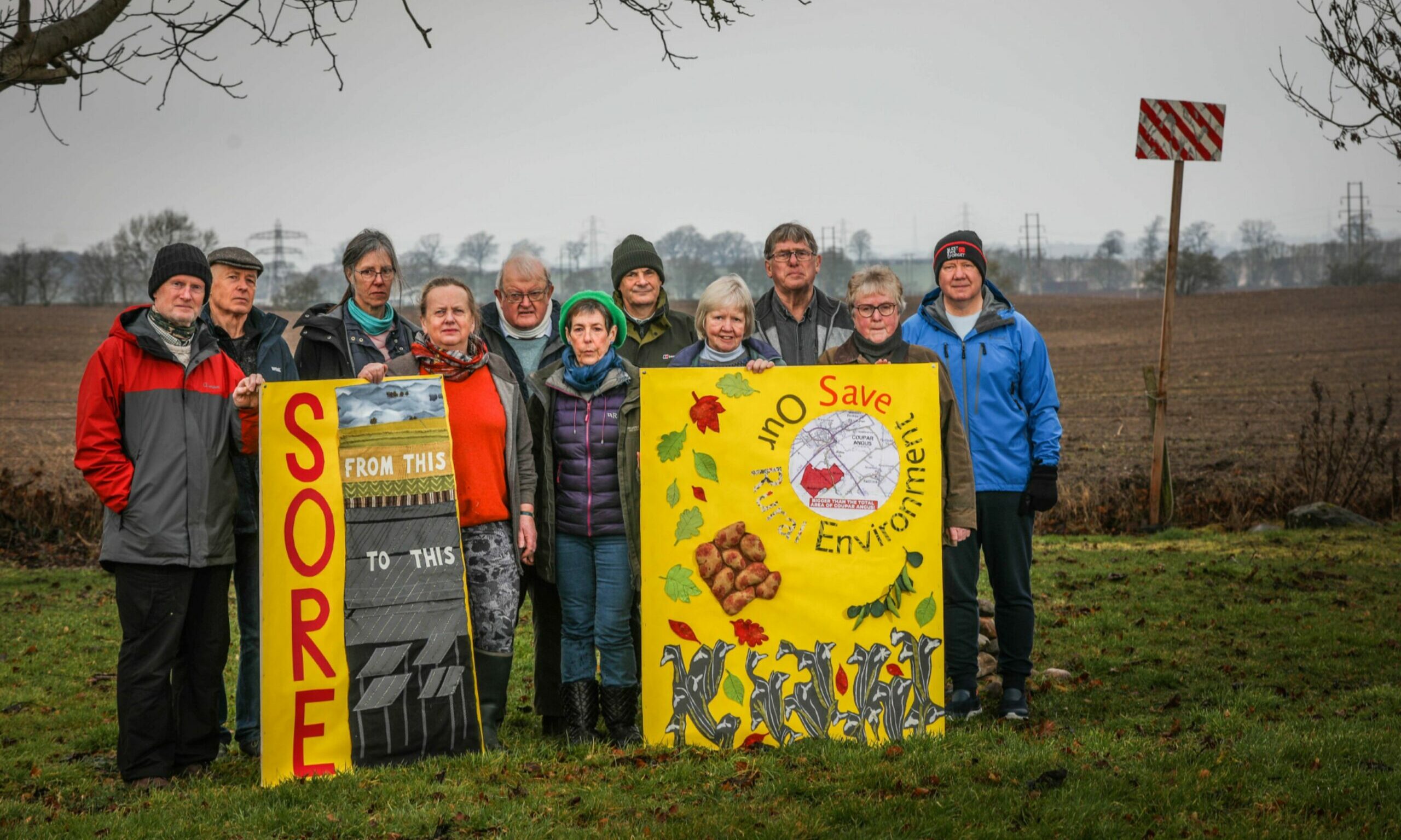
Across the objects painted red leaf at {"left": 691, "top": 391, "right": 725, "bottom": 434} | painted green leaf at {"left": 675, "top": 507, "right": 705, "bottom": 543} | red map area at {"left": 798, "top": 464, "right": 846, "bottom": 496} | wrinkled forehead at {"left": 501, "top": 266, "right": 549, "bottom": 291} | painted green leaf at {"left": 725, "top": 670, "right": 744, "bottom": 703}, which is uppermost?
wrinkled forehead at {"left": 501, "top": 266, "right": 549, "bottom": 291}

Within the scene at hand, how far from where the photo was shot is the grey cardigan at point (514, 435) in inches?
215

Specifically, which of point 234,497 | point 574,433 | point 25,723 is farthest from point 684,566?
point 25,723

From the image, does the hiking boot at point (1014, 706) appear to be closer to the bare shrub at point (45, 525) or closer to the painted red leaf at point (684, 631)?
the painted red leaf at point (684, 631)

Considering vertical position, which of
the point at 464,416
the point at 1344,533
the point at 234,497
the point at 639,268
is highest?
the point at 639,268

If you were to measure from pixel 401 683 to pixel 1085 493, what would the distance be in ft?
37.6

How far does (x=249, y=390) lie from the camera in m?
5.23

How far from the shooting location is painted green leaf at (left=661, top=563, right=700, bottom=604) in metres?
5.51

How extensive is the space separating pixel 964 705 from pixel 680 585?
6.00ft

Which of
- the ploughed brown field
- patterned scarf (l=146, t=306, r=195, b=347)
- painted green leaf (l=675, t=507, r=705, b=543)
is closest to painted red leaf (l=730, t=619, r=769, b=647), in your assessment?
painted green leaf (l=675, t=507, r=705, b=543)

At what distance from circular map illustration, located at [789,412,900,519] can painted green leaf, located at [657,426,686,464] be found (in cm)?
55

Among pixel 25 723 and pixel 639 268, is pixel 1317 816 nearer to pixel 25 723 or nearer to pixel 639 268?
pixel 639 268

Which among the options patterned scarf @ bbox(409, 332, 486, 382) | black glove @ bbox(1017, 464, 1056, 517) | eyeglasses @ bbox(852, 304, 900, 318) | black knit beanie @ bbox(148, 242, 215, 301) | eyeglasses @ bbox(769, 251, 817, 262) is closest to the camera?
black knit beanie @ bbox(148, 242, 215, 301)

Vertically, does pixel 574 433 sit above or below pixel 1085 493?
above

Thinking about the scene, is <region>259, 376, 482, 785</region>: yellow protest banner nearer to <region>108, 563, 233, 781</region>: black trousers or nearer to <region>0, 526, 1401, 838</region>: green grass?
<region>0, 526, 1401, 838</region>: green grass
